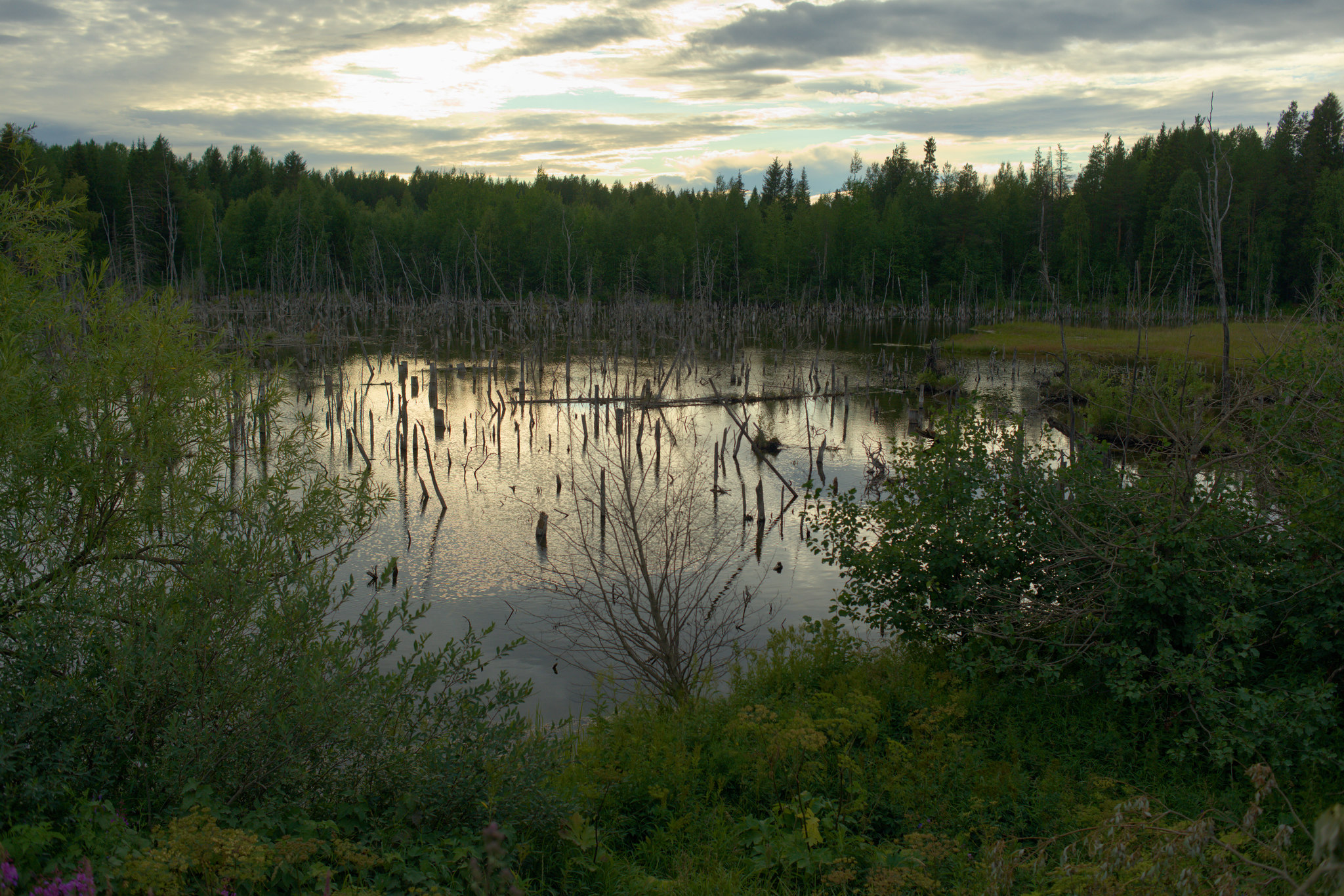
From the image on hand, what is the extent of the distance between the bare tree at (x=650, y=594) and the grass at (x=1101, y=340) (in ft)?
86.0

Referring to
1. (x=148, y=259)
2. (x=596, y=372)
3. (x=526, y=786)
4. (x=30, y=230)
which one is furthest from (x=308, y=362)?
(x=526, y=786)

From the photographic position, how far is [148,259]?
4919 centimetres

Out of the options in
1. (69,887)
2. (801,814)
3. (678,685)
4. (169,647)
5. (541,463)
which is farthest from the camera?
(541,463)

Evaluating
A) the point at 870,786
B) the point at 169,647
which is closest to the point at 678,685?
the point at 870,786

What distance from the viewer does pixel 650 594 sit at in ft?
33.7

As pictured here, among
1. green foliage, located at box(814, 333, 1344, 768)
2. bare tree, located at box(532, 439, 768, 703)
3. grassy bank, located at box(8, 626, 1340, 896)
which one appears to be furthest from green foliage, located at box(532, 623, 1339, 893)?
bare tree, located at box(532, 439, 768, 703)

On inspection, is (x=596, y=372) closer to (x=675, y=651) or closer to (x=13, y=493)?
(x=675, y=651)

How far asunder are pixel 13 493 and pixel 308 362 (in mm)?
32229

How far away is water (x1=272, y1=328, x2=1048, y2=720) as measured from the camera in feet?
48.9

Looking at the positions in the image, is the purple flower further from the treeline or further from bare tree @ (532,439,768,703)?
the treeline

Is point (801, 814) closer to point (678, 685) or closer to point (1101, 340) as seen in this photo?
point (678, 685)

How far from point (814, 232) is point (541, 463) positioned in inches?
2687

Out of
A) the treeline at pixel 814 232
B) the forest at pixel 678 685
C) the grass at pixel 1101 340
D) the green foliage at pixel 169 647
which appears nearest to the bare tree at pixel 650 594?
the forest at pixel 678 685

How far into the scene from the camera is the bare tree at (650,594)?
34.7 feet
